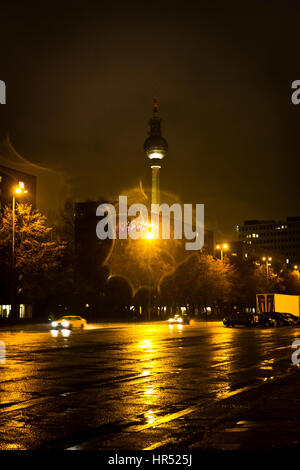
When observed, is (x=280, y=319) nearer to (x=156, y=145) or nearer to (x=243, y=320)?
(x=243, y=320)

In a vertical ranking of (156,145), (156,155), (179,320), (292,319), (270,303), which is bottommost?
(179,320)

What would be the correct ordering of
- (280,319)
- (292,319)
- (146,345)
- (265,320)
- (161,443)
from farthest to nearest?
(292,319) → (280,319) → (265,320) → (146,345) → (161,443)

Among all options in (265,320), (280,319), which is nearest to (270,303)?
(280,319)

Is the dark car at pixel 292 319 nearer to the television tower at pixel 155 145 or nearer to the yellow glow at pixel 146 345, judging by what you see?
the yellow glow at pixel 146 345

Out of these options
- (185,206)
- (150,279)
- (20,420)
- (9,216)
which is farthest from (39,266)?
(20,420)

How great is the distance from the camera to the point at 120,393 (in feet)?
42.4

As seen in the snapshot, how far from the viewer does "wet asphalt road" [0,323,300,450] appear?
853 centimetres

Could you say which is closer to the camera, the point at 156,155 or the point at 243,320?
the point at 243,320

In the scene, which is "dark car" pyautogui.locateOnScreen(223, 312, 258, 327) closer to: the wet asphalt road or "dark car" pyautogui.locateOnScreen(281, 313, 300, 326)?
"dark car" pyautogui.locateOnScreen(281, 313, 300, 326)

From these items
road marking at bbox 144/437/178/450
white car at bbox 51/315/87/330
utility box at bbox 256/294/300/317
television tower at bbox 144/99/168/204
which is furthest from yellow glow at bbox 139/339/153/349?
television tower at bbox 144/99/168/204

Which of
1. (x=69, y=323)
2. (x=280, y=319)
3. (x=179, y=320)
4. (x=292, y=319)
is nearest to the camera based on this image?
(x=69, y=323)

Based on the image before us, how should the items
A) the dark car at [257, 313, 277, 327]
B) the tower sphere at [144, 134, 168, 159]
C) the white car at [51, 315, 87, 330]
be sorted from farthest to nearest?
the tower sphere at [144, 134, 168, 159], the dark car at [257, 313, 277, 327], the white car at [51, 315, 87, 330]

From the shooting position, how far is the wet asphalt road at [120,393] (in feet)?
28.0

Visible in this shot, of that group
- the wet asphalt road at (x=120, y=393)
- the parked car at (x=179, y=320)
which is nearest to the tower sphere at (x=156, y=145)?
the parked car at (x=179, y=320)
